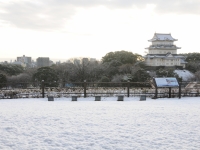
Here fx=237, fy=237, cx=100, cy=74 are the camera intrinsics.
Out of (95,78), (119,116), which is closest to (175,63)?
(95,78)

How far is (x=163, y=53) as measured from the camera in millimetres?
64500

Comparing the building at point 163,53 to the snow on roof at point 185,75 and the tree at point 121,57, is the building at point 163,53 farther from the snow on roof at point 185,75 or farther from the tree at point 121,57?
the tree at point 121,57

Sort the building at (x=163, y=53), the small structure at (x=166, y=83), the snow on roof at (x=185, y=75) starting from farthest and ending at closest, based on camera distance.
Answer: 1. the building at (x=163, y=53)
2. the snow on roof at (x=185, y=75)
3. the small structure at (x=166, y=83)

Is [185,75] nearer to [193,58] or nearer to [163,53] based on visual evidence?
[163,53]

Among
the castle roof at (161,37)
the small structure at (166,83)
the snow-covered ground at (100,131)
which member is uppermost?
the castle roof at (161,37)

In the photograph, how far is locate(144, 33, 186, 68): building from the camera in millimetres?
61344

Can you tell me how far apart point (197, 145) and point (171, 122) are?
8.99ft

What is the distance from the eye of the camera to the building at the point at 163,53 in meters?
61.3

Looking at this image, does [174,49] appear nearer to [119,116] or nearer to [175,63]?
[175,63]

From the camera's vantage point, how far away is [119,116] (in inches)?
396

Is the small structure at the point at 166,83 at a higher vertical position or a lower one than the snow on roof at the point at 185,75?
lower

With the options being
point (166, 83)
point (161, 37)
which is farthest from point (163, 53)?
point (166, 83)

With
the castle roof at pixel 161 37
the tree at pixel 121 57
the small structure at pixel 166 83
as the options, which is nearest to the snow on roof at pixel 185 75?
the tree at pixel 121 57

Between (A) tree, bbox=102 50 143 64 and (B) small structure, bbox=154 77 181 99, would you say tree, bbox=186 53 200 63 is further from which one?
(B) small structure, bbox=154 77 181 99
